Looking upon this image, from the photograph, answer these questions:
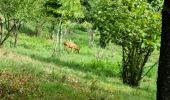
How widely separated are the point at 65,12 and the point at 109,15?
1538 cm

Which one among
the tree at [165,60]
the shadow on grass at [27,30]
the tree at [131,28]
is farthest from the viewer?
the shadow on grass at [27,30]

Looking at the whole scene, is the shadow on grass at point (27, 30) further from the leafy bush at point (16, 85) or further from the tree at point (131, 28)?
the leafy bush at point (16, 85)

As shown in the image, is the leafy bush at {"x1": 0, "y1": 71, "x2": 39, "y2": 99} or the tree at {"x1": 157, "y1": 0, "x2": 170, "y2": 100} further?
the leafy bush at {"x1": 0, "y1": 71, "x2": 39, "y2": 99}

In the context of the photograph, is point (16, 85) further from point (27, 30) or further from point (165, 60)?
point (27, 30)

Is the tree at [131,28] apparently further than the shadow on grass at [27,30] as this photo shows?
No

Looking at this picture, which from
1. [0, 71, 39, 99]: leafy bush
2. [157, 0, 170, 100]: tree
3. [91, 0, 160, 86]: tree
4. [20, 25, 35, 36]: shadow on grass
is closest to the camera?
[157, 0, 170, 100]: tree

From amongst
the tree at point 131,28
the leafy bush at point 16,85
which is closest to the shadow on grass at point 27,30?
the tree at point 131,28

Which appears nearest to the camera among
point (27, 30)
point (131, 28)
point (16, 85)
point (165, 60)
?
point (165, 60)

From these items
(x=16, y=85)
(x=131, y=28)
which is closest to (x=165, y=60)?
(x=16, y=85)

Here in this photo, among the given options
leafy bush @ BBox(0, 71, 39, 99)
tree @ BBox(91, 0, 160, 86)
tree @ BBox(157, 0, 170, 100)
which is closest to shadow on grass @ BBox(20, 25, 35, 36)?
tree @ BBox(91, 0, 160, 86)

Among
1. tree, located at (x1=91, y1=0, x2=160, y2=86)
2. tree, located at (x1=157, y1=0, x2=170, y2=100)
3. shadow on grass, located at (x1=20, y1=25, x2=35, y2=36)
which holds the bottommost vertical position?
shadow on grass, located at (x1=20, y1=25, x2=35, y2=36)

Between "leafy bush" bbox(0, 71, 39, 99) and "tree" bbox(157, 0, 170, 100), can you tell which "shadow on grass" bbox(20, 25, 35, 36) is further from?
"tree" bbox(157, 0, 170, 100)

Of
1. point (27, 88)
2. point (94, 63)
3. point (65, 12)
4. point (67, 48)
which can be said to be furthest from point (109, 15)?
point (67, 48)

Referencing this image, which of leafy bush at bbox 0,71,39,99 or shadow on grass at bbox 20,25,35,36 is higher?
leafy bush at bbox 0,71,39,99
